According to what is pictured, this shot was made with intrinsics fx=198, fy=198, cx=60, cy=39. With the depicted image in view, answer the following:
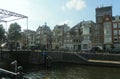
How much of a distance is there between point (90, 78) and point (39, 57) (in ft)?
83.1

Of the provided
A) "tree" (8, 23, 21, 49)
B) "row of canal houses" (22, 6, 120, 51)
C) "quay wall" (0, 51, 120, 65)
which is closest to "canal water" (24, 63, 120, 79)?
"quay wall" (0, 51, 120, 65)

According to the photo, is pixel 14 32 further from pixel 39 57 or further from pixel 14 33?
pixel 39 57

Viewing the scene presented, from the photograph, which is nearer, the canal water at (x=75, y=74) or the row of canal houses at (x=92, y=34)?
the canal water at (x=75, y=74)

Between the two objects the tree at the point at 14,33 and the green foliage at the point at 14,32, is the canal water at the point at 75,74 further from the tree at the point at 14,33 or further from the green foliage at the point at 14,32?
the green foliage at the point at 14,32

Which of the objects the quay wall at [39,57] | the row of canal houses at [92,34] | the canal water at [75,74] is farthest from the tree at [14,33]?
the canal water at [75,74]

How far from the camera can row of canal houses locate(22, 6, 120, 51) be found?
7525cm

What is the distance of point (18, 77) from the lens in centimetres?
901

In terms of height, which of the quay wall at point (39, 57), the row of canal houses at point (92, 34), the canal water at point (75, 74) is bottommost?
the canal water at point (75, 74)

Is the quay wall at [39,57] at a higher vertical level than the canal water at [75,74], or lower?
higher

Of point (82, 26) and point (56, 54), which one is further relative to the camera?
point (82, 26)

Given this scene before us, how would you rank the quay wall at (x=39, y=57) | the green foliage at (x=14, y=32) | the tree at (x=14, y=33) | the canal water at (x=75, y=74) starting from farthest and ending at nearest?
the green foliage at (x=14, y=32) → the tree at (x=14, y=33) → the quay wall at (x=39, y=57) → the canal water at (x=75, y=74)

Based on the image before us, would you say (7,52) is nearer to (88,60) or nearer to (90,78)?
(88,60)

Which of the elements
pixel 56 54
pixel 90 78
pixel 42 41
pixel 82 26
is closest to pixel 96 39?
pixel 82 26

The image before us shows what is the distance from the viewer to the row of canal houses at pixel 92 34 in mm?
75250
